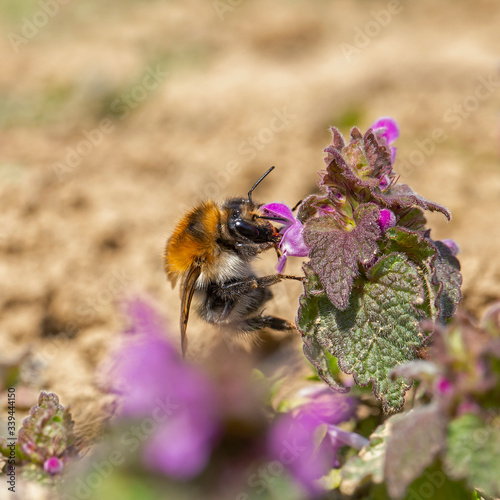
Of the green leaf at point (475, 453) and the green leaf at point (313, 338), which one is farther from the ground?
the green leaf at point (475, 453)

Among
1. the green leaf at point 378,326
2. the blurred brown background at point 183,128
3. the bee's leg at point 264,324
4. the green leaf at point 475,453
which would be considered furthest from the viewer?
the blurred brown background at point 183,128

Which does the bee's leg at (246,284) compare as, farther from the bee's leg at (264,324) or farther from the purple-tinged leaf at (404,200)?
the purple-tinged leaf at (404,200)

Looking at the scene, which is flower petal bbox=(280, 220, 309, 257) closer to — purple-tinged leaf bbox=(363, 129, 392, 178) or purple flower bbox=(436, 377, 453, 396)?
purple-tinged leaf bbox=(363, 129, 392, 178)

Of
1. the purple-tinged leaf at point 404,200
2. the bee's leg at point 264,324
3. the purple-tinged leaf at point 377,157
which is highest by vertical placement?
the purple-tinged leaf at point 377,157

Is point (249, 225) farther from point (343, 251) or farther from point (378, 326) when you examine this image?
point (378, 326)

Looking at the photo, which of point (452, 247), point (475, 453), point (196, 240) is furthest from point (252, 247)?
point (475, 453)

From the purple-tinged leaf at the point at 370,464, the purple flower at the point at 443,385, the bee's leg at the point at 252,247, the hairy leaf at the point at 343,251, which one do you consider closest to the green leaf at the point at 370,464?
the purple-tinged leaf at the point at 370,464
